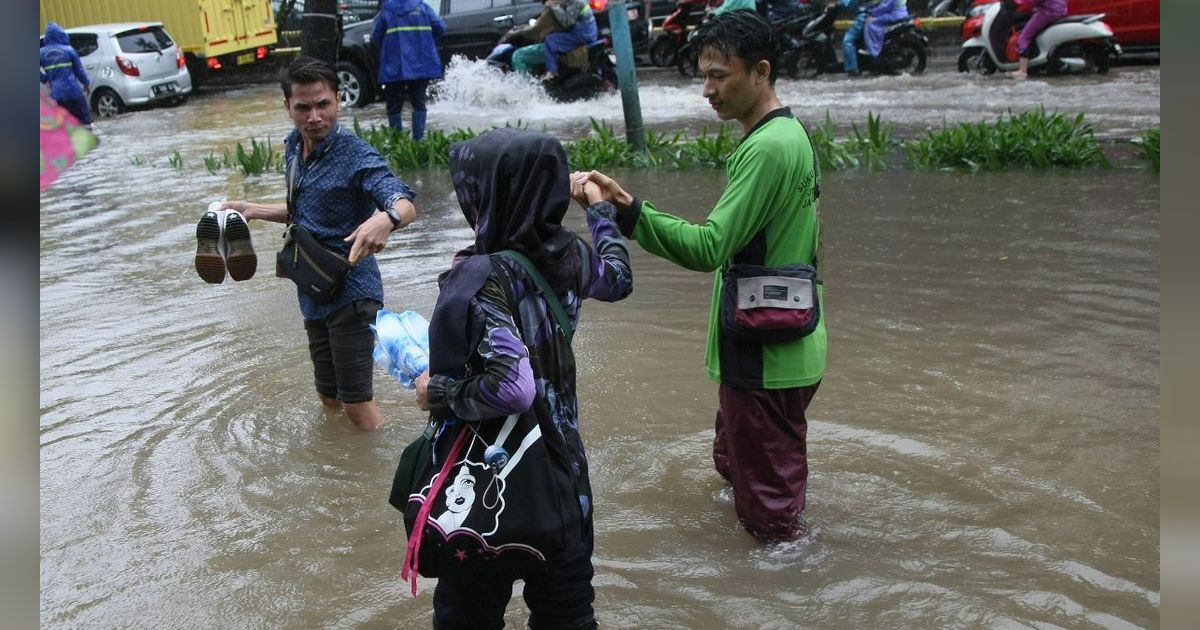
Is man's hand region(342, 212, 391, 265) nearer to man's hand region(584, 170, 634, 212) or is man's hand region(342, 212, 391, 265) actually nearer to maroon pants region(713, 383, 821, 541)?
man's hand region(584, 170, 634, 212)

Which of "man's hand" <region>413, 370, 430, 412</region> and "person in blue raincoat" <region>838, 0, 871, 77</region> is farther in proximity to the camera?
"person in blue raincoat" <region>838, 0, 871, 77</region>

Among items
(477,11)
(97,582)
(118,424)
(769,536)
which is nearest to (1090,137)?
(769,536)

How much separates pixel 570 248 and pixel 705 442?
225 centimetres

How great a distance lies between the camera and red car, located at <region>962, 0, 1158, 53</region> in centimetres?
1538

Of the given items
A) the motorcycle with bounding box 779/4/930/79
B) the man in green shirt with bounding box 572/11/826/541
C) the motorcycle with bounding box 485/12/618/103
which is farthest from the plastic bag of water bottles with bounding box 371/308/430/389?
the motorcycle with bounding box 779/4/930/79

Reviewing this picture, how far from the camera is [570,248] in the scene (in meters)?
2.83

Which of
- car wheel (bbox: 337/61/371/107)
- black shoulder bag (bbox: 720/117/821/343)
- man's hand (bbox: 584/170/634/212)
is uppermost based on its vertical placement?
car wheel (bbox: 337/61/371/107)

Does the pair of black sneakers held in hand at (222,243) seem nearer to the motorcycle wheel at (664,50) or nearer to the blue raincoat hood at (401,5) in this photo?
the blue raincoat hood at (401,5)

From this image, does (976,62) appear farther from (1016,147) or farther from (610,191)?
(610,191)

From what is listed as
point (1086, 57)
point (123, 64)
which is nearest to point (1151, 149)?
point (1086, 57)

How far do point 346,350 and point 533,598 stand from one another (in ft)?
7.04

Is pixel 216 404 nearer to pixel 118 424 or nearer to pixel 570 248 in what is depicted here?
pixel 118 424

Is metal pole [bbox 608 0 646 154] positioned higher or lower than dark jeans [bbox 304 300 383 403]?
higher

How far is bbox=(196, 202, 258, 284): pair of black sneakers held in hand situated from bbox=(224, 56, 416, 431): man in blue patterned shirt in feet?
0.40
